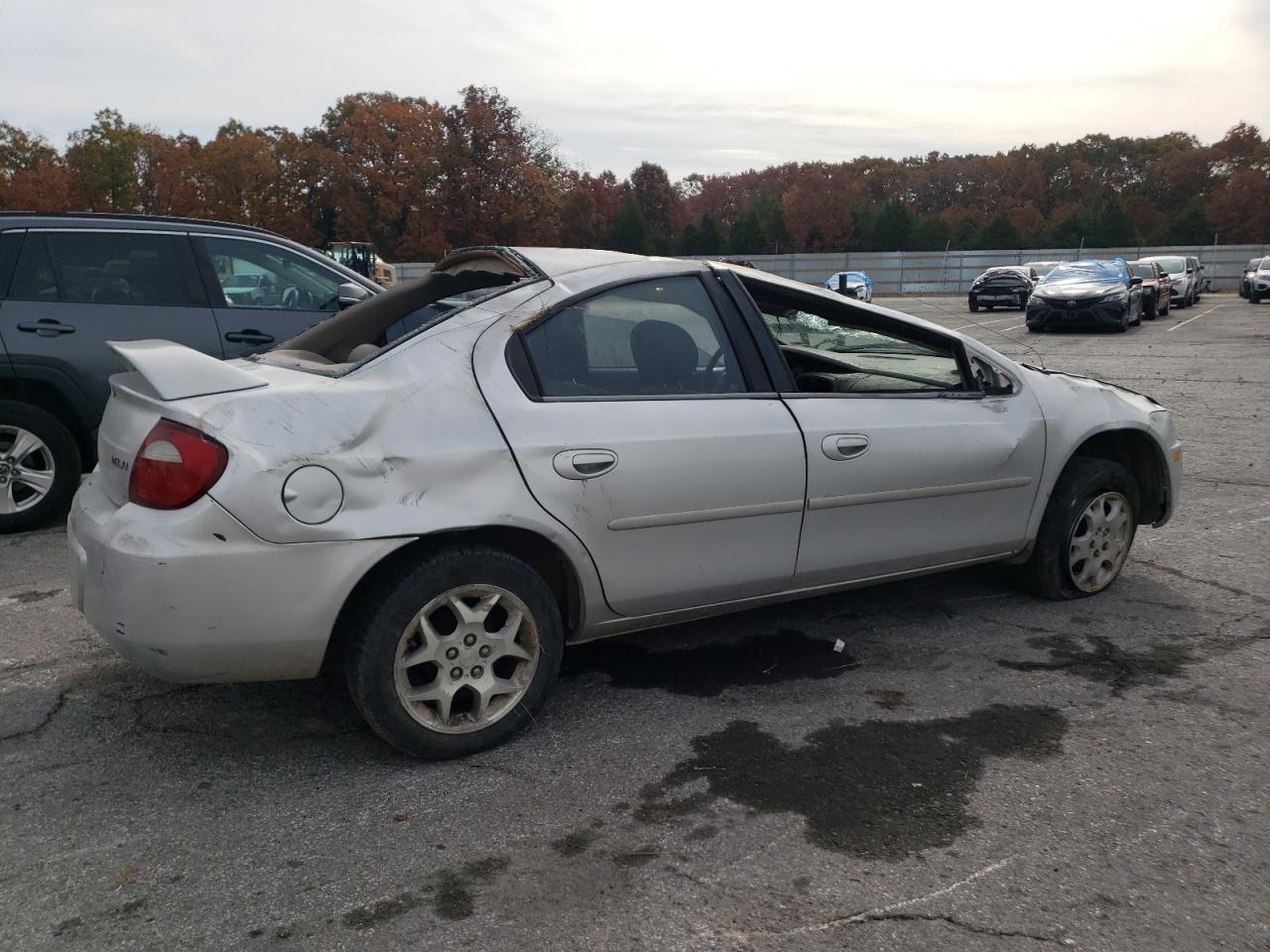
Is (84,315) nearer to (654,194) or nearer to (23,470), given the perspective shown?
(23,470)

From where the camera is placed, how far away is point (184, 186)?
61.2m

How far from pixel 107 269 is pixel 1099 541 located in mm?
5532

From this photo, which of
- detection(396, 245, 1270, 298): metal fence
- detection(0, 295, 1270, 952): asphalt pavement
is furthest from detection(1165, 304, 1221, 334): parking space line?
detection(0, 295, 1270, 952): asphalt pavement

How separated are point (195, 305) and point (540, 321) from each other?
12.0ft

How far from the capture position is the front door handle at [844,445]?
3.85 metres

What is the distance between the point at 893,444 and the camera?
4023 mm

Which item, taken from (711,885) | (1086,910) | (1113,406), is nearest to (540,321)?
(711,885)

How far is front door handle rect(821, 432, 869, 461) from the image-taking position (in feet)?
12.6

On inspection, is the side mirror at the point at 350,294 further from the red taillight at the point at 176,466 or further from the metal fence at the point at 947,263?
the metal fence at the point at 947,263

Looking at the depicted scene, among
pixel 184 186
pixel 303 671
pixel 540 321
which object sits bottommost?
pixel 303 671

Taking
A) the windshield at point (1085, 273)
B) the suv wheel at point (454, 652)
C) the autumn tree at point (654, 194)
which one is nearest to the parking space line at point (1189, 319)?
the windshield at point (1085, 273)

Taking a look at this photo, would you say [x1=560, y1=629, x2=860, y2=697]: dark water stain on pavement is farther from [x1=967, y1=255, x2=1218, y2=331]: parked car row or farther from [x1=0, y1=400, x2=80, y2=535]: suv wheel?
[x1=967, y1=255, x2=1218, y2=331]: parked car row

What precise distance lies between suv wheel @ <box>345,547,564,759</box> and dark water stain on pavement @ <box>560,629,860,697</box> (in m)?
0.64

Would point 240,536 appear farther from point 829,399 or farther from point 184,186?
point 184,186
